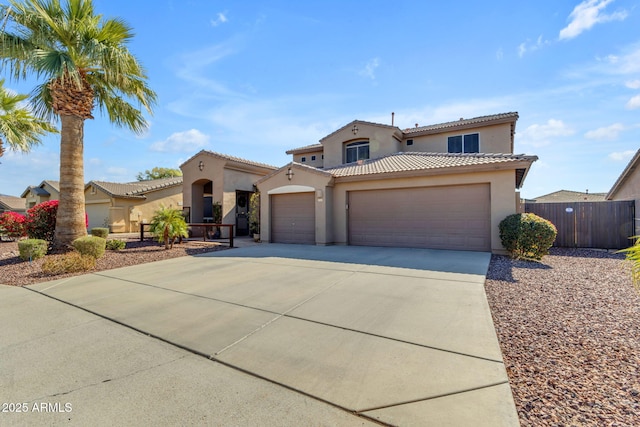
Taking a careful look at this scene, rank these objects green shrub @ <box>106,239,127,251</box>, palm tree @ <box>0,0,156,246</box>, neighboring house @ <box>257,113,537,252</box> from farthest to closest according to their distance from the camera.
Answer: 1. green shrub @ <box>106,239,127,251</box>
2. neighboring house @ <box>257,113,537,252</box>
3. palm tree @ <box>0,0,156,246</box>

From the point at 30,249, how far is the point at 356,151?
15819 millimetres

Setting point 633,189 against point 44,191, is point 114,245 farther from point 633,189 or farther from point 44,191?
point 44,191

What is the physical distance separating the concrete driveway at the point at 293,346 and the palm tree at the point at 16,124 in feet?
36.4

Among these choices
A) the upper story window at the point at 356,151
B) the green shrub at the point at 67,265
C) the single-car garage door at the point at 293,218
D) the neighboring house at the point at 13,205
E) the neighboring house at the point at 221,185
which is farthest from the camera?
the neighboring house at the point at 13,205

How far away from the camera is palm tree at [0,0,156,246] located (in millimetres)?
8578

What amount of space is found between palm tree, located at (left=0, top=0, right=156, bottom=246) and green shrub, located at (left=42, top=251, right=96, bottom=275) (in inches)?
105

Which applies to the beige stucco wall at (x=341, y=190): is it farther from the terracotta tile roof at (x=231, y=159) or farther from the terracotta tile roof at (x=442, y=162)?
the terracotta tile roof at (x=231, y=159)

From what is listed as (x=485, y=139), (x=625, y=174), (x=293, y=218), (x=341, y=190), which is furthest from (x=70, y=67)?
(x=625, y=174)

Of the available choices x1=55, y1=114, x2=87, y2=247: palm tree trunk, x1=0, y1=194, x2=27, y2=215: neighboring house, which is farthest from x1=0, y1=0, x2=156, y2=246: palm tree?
x1=0, y1=194, x2=27, y2=215: neighboring house

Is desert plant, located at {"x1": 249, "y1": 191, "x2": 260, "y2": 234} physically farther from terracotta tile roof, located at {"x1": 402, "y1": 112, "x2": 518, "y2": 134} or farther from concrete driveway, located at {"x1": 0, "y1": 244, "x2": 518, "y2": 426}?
terracotta tile roof, located at {"x1": 402, "y1": 112, "x2": 518, "y2": 134}

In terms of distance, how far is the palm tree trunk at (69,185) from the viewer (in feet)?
32.0

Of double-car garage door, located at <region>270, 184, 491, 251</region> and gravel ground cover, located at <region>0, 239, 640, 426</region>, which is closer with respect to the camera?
gravel ground cover, located at <region>0, 239, 640, 426</region>

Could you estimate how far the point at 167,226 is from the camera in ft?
37.5

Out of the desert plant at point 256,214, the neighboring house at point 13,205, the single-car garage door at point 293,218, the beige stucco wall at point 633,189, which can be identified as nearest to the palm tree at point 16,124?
the desert plant at point 256,214
